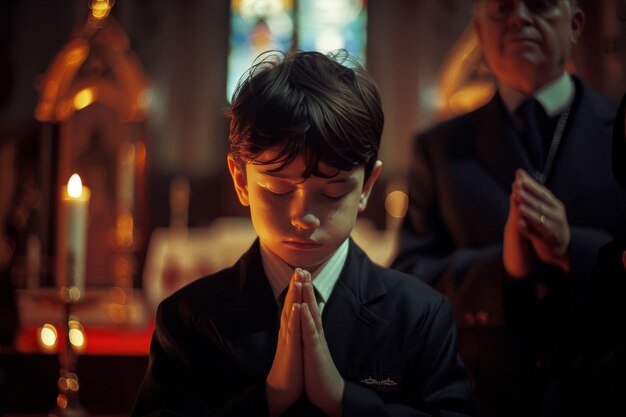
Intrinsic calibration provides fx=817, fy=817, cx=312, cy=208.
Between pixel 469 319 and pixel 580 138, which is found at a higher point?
pixel 580 138

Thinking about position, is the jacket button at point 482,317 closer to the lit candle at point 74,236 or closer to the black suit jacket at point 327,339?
the black suit jacket at point 327,339

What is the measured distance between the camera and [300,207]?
3.67 ft

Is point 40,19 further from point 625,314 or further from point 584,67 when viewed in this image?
point 625,314

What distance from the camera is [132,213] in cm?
620

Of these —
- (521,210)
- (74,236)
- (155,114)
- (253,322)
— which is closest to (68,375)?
(74,236)

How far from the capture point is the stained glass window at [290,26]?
798cm

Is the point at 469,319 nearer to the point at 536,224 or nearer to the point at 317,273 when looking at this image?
the point at 536,224

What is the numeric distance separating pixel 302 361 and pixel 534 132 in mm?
712

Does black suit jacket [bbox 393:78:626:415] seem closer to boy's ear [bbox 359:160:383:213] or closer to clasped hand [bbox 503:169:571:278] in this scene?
clasped hand [bbox 503:169:571:278]

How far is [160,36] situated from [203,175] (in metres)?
1.37

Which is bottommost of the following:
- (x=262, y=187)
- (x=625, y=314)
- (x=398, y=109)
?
(x=398, y=109)

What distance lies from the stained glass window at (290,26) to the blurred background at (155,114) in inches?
0.6

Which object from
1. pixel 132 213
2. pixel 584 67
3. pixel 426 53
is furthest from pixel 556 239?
pixel 426 53

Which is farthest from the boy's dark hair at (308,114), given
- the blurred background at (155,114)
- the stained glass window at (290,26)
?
the stained glass window at (290,26)
